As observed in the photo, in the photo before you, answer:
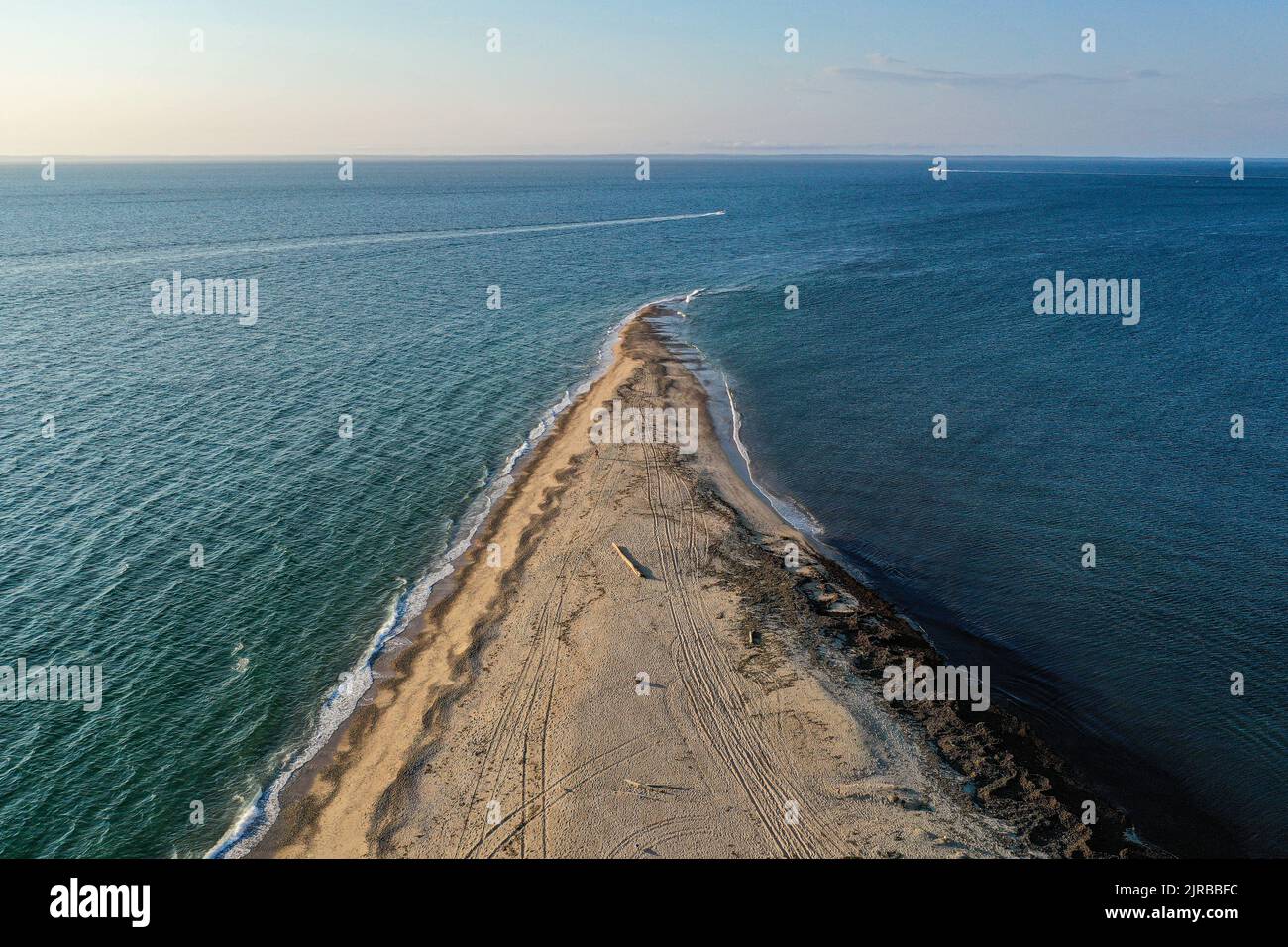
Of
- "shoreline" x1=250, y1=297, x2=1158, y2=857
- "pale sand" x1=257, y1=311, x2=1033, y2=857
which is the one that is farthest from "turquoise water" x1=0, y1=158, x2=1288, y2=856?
"pale sand" x1=257, y1=311, x2=1033, y2=857

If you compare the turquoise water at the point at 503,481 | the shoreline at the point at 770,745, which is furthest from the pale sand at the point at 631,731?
the turquoise water at the point at 503,481

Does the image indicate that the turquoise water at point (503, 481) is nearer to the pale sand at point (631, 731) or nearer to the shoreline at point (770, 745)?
the shoreline at point (770, 745)

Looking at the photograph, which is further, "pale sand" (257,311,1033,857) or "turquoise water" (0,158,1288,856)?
"turquoise water" (0,158,1288,856)

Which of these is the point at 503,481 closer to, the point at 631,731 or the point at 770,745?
the point at 631,731

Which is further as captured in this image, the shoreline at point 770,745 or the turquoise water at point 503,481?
the turquoise water at point 503,481

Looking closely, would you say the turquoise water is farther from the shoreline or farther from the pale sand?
the pale sand

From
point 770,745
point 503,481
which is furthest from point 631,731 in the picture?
point 503,481
